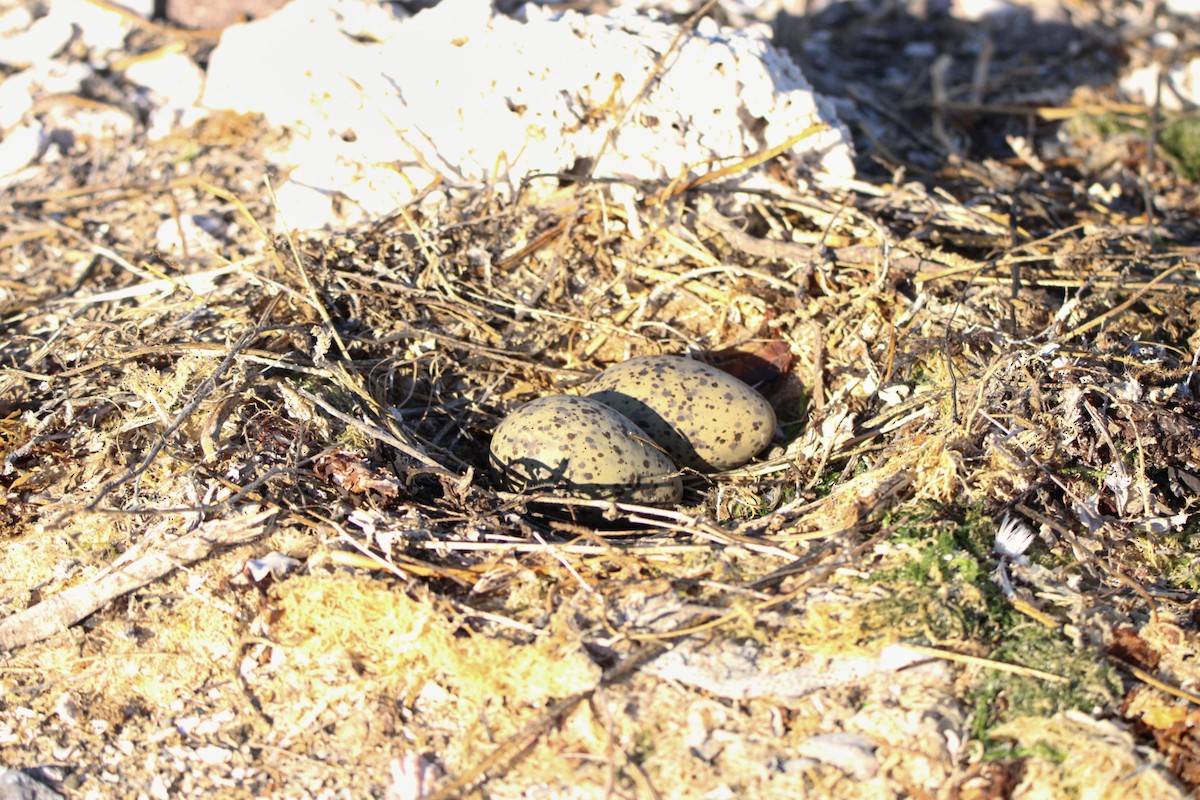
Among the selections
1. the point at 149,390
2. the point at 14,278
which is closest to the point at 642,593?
the point at 149,390

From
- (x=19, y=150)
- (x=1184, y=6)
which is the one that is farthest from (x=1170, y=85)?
(x=19, y=150)

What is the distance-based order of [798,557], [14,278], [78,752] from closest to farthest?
[78,752] < [798,557] < [14,278]

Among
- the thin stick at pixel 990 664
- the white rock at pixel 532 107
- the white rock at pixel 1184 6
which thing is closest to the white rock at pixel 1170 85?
the white rock at pixel 1184 6

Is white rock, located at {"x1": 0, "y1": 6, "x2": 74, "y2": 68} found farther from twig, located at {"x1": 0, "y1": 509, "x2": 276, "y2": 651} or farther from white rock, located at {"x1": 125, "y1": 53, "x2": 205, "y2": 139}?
twig, located at {"x1": 0, "y1": 509, "x2": 276, "y2": 651}

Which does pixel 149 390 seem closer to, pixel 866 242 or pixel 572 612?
pixel 572 612

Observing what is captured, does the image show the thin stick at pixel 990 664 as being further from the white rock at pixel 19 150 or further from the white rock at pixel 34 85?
the white rock at pixel 34 85

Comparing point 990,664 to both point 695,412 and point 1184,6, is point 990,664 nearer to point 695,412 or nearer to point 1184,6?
point 695,412

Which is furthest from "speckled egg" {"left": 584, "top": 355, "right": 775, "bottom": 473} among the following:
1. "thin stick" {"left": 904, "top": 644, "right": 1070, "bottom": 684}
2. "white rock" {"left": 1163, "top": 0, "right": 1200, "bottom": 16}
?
"white rock" {"left": 1163, "top": 0, "right": 1200, "bottom": 16}
